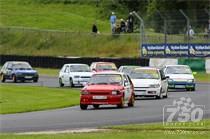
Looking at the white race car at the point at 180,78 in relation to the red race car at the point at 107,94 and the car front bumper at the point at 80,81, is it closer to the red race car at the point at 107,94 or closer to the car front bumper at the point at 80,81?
the car front bumper at the point at 80,81

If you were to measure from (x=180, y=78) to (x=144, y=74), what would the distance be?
242 inches

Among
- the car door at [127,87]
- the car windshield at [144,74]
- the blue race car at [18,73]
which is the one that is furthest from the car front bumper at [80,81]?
the car door at [127,87]

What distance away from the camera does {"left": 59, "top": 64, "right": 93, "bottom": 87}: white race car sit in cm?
4134

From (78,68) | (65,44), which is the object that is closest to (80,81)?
(78,68)

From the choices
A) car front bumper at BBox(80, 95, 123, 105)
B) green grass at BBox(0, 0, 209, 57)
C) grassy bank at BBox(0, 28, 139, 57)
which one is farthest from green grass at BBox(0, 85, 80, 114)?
grassy bank at BBox(0, 28, 139, 57)

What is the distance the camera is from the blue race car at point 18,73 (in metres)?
48.4

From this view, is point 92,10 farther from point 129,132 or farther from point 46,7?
point 129,132

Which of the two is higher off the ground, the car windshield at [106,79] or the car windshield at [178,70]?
the car windshield at [106,79]

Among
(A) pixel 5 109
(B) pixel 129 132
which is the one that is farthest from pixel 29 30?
(B) pixel 129 132

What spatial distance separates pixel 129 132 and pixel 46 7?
76234 millimetres

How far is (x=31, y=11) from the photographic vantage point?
88375mm

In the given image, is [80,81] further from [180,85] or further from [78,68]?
[180,85]

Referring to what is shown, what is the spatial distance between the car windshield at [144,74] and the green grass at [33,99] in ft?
8.51

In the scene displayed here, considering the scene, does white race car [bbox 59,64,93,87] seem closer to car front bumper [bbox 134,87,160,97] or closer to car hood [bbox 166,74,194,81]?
car hood [bbox 166,74,194,81]
